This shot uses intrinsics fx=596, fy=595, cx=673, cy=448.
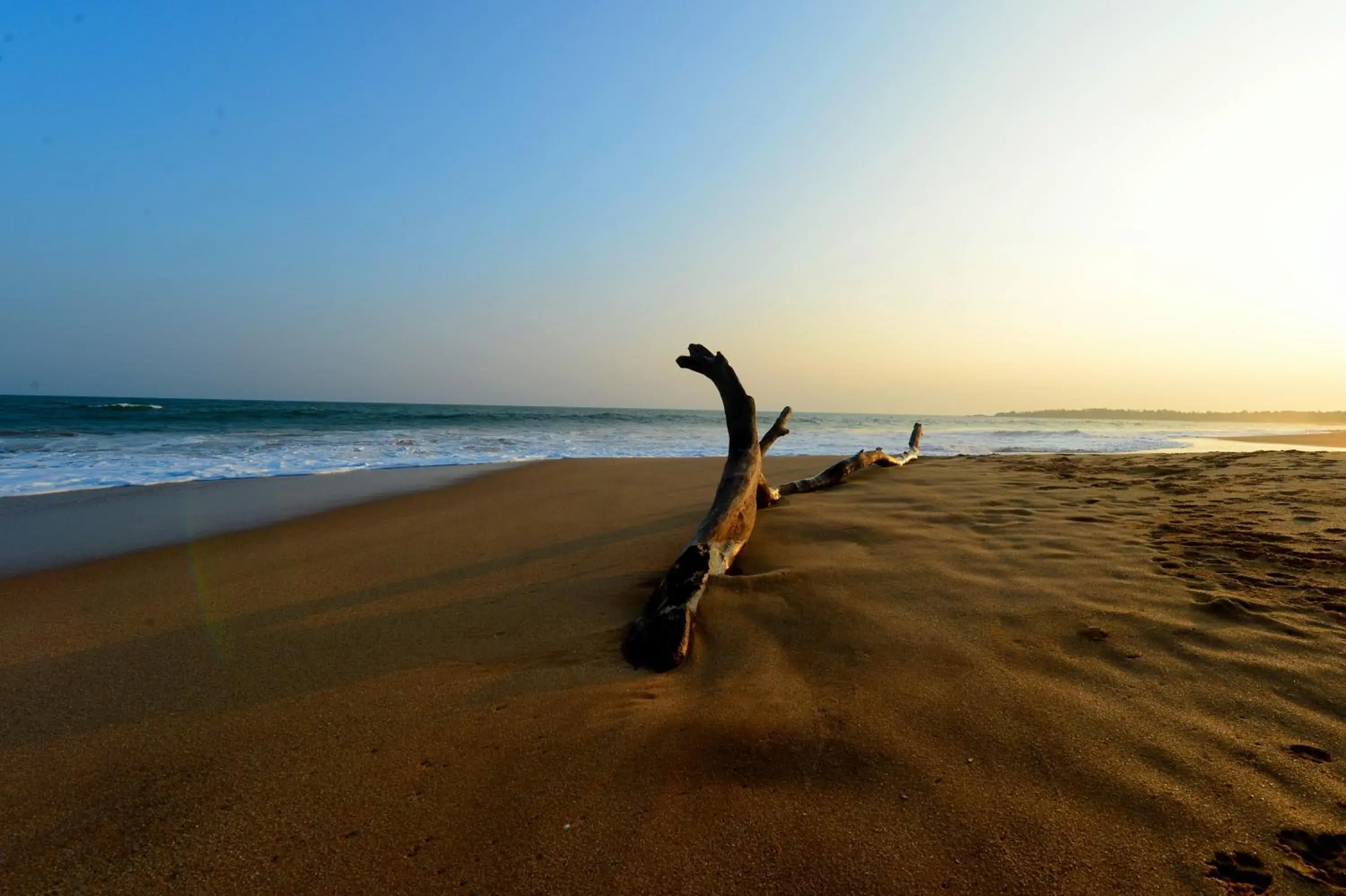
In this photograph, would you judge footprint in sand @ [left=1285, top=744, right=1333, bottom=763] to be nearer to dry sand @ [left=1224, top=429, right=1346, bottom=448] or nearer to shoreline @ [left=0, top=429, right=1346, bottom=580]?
shoreline @ [left=0, top=429, right=1346, bottom=580]

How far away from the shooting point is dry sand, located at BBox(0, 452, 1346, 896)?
1.43 metres

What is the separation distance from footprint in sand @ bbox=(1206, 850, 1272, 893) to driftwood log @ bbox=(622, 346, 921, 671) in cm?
168

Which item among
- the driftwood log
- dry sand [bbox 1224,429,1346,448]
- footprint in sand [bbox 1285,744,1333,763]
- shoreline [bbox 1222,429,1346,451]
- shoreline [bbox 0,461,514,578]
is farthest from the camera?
dry sand [bbox 1224,429,1346,448]

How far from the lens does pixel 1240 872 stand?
1.32 m

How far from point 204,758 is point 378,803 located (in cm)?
72

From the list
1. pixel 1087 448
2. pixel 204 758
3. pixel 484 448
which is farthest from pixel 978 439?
pixel 204 758

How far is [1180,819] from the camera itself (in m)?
1.48

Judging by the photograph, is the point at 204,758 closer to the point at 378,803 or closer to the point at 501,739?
the point at 378,803

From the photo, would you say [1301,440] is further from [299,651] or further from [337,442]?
[337,442]

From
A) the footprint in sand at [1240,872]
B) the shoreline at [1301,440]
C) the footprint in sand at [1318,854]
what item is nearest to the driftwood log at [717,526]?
the footprint in sand at [1240,872]

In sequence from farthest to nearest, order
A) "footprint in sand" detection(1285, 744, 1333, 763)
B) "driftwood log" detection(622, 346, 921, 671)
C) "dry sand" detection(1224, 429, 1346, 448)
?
"dry sand" detection(1224, 429, 1346, 448) < "driftwood log" detection(622, 346, 921, 671) < "footprint in sand" detection(1285, 744, 1333, 763)

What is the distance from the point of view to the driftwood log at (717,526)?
2.59 meters

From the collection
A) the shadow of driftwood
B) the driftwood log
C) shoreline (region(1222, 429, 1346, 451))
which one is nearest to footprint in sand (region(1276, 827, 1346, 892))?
the driftwood log

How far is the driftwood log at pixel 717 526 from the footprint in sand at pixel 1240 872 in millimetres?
1680
